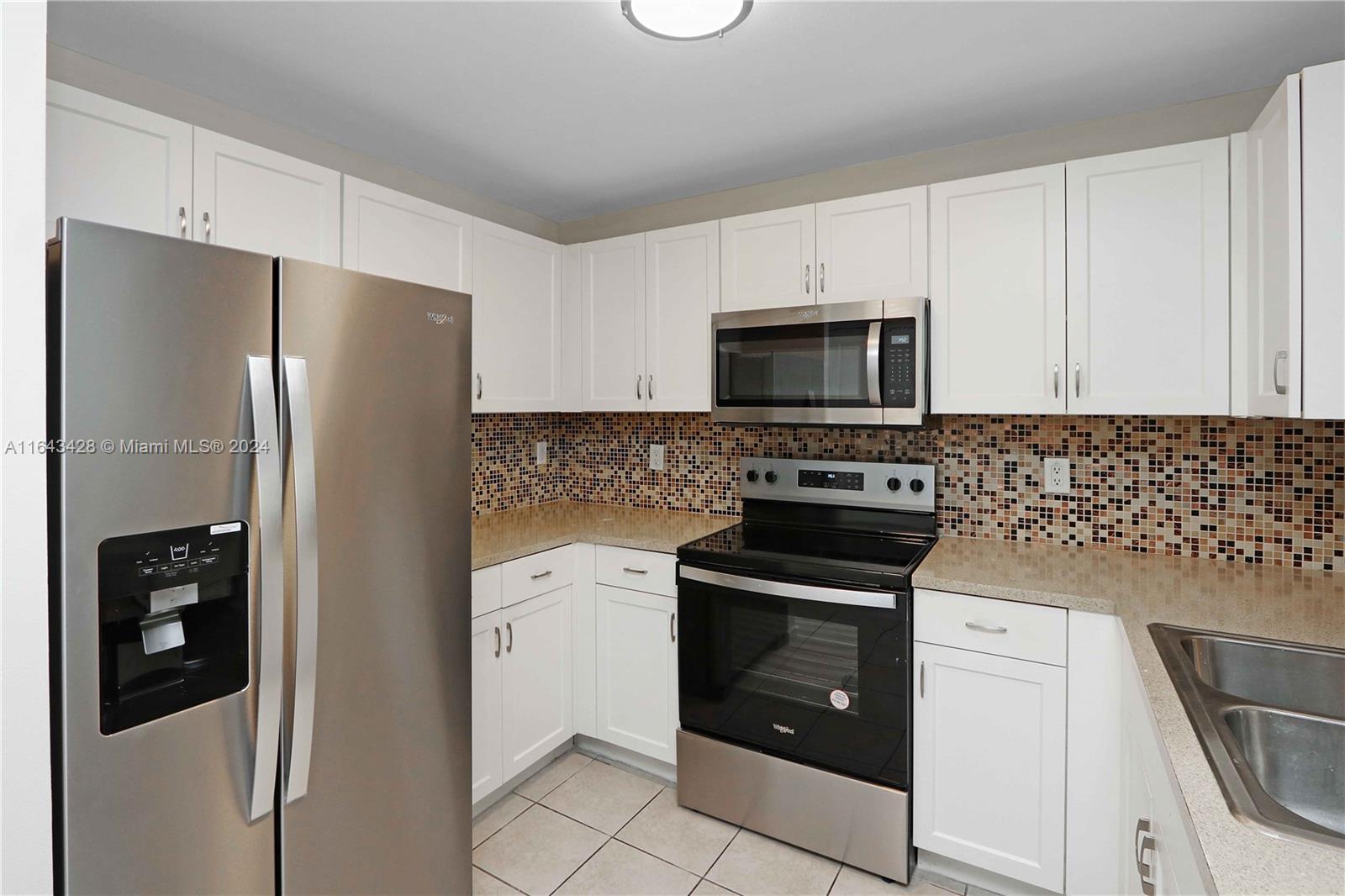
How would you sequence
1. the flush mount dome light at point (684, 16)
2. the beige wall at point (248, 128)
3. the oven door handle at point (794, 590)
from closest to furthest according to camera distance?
the flush mount dome light at point (684, 16), the beige wall at point (248, 128), the oven door handle at point (794, 590)

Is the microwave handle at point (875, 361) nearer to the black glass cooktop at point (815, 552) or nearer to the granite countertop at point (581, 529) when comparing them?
the black glass cooktop at point (815, 552)

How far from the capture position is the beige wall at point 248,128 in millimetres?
1700

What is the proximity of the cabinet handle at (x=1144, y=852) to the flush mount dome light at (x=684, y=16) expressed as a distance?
1.81 meters

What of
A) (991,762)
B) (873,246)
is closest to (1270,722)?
(991,762)

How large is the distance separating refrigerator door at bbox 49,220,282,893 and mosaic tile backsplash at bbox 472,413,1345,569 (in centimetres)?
163

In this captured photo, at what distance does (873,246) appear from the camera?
2254mm

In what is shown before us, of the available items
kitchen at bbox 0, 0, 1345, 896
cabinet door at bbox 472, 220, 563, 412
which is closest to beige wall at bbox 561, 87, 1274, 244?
kitchen at bbox 0, 0, 1345, 896

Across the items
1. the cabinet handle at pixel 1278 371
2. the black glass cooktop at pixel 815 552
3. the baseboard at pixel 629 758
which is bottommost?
the baseboard at pixel 629 758

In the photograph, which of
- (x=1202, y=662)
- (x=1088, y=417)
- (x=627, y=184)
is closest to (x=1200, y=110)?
(x=1088, y=417)

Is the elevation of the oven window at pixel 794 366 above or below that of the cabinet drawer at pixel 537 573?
above

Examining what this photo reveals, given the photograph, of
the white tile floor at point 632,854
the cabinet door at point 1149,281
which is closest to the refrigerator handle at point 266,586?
the white tile floor at point 632,854

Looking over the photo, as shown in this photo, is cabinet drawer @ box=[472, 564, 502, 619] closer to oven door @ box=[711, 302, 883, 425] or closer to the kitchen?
the kitchen

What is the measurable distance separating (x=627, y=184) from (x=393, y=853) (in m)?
2.37

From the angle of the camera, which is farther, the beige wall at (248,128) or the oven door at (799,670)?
the oven door at (799,670)
